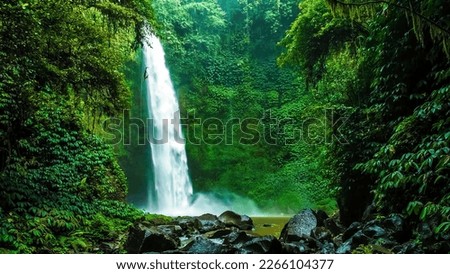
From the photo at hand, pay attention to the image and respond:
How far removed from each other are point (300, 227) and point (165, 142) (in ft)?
36.6

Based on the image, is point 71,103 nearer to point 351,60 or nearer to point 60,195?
point 60,195

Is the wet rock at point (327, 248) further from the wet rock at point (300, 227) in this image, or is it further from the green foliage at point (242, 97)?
the green foliage at point (242, 97)

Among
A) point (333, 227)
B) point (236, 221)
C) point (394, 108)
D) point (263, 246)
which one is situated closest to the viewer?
point (263, 246)

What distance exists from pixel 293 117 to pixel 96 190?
13.4 metres

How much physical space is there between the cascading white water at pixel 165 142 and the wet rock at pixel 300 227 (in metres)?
9.00

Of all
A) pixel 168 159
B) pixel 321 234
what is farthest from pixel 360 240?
pixel 168 159

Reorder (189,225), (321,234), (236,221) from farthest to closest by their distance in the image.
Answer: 1. (236,221)
2. (189,225)
3. (321,234)

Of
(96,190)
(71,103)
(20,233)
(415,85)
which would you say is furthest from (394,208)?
(71,103)

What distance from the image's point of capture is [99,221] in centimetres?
673

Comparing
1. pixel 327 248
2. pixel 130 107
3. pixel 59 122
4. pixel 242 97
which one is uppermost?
pixel 242 97

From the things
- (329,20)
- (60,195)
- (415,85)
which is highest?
(329,20)

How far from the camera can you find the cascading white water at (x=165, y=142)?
16.6 meters

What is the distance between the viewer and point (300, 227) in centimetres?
702

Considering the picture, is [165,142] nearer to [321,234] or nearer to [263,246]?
[321,234]
